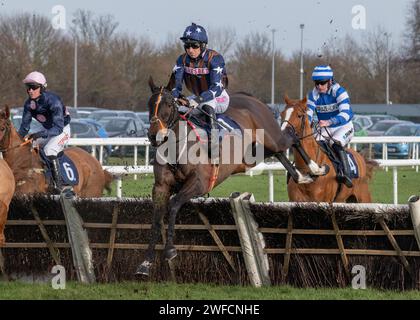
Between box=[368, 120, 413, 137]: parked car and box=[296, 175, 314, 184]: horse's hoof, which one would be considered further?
box=[368, 120, 413, 137]: parked car

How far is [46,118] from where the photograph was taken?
34.2 feet

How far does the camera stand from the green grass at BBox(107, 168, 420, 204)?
605 inches

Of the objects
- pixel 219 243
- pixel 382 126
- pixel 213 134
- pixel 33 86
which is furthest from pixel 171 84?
pixel 382 126

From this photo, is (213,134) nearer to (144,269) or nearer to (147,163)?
(144,269)

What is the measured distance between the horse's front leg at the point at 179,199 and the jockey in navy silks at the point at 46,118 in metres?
2.31

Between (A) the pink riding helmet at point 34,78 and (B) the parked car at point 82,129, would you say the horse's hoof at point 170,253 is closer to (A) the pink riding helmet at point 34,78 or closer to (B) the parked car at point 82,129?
(A) the pink riding helmet at point 34,78

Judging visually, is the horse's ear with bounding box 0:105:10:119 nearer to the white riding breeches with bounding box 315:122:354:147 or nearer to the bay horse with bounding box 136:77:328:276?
the bay horse with bounding box 136:77:328:276

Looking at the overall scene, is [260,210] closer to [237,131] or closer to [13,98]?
[237,131]

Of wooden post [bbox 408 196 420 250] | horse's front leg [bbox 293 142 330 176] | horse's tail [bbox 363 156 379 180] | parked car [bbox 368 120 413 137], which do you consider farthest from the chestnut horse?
parked car [bbox 368 120 413 137]

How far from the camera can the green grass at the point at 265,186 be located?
15370 mm

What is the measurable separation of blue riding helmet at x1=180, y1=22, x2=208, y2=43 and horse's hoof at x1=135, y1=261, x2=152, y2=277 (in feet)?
7.20

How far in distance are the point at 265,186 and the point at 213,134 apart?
907cm

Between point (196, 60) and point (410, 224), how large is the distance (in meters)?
2.84
